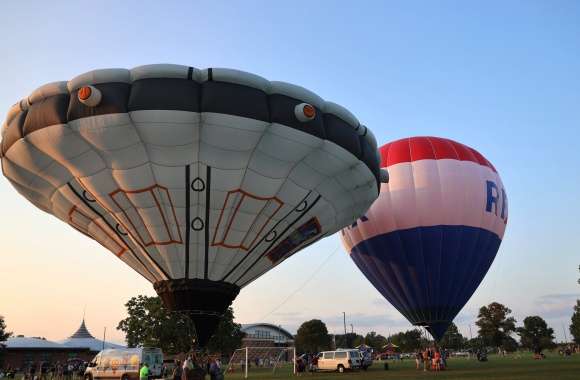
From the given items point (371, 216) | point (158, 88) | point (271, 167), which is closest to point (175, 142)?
point (158, 88)

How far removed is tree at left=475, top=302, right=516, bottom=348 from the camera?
9862 cm

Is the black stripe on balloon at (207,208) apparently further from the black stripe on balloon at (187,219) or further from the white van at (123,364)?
the white van at (123,364)

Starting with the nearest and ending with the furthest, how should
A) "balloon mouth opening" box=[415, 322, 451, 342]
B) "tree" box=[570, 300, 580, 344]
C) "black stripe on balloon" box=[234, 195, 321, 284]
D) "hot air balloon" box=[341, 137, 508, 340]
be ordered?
1. "black stripe on balloon" box=[234, 195, 321, 284]
2. "balloon mouth opening" box=[415, 322, 451, 342]
3. "hot air balloon" box=[341, 137, 508, 340]
4. "tree" box=[570, 300, 580, 344]

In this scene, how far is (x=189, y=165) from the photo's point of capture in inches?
581

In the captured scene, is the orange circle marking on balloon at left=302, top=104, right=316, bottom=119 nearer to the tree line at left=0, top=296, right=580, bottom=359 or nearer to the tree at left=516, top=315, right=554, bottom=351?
the tree line at left=0, top=296, right=580, bottom=359

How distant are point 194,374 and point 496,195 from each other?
22.2m

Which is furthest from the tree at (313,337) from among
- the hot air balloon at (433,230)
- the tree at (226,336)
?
the hot air balloon at (433,230)

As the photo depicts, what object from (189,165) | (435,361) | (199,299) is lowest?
(435,361)

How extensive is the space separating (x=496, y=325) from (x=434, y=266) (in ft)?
265

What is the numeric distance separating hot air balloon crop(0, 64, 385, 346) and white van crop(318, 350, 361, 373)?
14.0m

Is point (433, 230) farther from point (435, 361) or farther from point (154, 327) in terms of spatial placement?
point (154, 327)

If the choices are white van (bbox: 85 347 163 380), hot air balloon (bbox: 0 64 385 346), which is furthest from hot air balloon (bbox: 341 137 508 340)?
white van (bbox: 85 347 163 380)

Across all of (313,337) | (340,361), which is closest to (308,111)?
(340,361)

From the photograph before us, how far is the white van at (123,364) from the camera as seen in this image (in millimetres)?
24875
